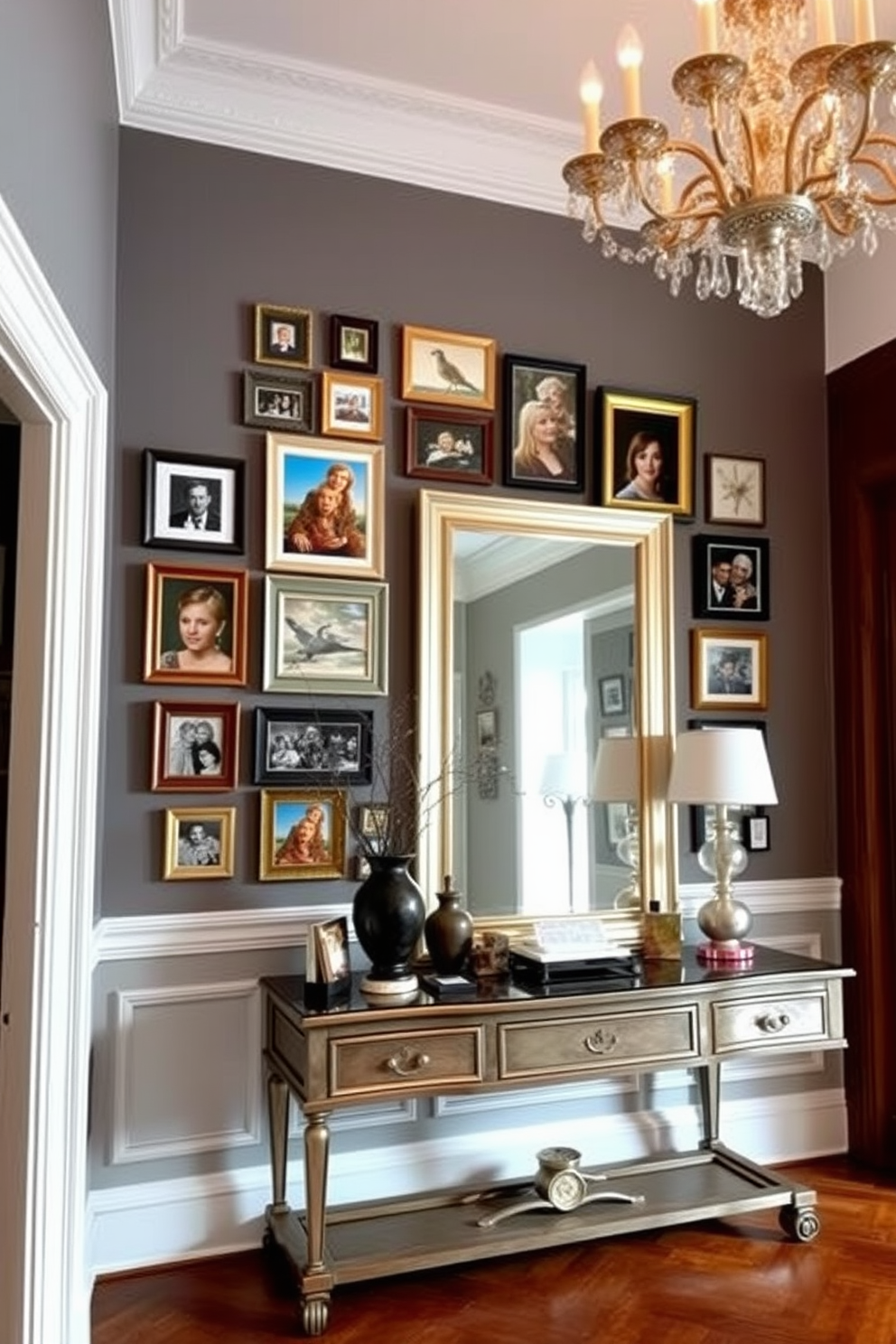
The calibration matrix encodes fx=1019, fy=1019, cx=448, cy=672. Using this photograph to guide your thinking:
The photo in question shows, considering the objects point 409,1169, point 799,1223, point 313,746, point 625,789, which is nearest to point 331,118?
point 313,746

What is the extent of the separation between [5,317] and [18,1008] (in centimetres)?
126

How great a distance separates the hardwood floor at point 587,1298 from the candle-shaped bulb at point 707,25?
278 centimetres

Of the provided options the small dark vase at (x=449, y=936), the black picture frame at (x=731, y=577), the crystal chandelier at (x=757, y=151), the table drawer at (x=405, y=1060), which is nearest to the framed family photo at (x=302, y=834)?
the small dark vase at (x=449, y=936)

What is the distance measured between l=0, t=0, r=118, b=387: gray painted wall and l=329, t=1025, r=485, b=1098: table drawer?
69.3 inches

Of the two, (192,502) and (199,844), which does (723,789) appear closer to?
(199,844)

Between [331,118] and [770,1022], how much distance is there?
9.79 ft

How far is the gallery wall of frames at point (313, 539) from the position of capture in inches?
113

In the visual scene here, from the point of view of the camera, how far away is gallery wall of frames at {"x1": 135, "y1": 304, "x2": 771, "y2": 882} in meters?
2.88

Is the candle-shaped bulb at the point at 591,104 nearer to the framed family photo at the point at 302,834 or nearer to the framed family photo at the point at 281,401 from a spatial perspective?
the framed family photo at the point at 281,401

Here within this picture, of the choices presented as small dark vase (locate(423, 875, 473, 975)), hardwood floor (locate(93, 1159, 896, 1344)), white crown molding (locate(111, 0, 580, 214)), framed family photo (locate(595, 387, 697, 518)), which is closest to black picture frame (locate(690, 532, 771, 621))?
framed family photo (locate(595, 387, 697, 518))

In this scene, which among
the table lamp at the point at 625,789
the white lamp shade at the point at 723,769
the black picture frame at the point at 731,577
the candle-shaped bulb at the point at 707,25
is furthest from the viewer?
the black picture frame at the point at 731,577

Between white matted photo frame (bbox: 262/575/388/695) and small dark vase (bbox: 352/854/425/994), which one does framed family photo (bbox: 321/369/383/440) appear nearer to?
white matted photo frame (bbox: 262/575/388/695)

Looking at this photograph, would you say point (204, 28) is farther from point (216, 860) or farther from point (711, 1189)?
point (711, 1189)

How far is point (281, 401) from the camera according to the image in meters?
3.04
